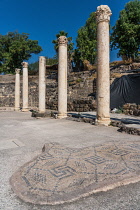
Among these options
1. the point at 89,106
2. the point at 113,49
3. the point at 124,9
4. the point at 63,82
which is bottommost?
the point at 89,106

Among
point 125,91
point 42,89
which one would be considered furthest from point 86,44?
point 42,89

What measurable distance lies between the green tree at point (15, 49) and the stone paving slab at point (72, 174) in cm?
Answer: 4166

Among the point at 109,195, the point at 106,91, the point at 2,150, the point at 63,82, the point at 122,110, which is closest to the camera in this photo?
the point at 109,195

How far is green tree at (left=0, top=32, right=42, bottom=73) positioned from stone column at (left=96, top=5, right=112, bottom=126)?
36.6 m

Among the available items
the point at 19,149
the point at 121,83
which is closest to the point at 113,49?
the point at 121,83

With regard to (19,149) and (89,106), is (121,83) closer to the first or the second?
(89,106)

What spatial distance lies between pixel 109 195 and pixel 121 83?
13467mm

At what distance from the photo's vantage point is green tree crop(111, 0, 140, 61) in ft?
98.3

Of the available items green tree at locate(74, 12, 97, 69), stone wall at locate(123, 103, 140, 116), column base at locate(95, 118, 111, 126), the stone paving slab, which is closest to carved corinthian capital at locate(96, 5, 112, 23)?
column base at locate(95, 118, 111, 126)

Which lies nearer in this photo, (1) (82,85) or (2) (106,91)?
(2) (106,91)

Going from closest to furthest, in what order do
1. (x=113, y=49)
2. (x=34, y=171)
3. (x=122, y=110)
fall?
1. (x=34, y=171)
2. (x=122, y=110)
3. (x=113, y=49)

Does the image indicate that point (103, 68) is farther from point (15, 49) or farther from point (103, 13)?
point (15, 49)

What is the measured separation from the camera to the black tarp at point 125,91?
13.6 meters

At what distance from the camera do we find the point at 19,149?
4.04 metres
